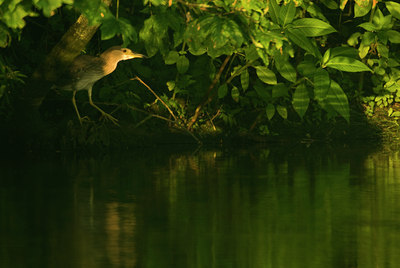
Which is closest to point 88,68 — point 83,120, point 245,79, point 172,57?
point 83,120

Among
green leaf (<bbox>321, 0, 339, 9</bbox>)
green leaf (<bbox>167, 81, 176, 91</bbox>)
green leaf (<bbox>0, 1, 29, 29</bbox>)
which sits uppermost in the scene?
green leaf (<bbox>321, 0, 339, 9</bbox>)

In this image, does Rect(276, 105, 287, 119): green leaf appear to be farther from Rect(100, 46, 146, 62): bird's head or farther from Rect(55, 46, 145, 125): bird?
Rect(55, 46, 145, 125): bird

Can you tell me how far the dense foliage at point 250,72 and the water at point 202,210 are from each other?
1.07m

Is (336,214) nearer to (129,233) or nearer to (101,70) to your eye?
(129,233)

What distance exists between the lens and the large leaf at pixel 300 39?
1099cm

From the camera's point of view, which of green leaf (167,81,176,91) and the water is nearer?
the water

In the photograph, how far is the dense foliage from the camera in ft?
38.9

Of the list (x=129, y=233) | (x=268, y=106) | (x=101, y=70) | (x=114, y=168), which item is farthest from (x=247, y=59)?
(x=129, y=233)

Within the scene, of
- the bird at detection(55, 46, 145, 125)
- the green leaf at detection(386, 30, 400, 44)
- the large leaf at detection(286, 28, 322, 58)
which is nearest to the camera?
the large leaf at detection(286, 28, 322, 58)

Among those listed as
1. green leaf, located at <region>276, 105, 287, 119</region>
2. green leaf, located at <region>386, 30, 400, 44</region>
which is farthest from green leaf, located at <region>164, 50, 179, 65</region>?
green leaf, located at <region>386, 30, 400, 44</region>

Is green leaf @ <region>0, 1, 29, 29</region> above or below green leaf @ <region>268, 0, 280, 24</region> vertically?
below

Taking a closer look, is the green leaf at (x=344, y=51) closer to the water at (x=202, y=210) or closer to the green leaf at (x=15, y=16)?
the water at (x=202, y=210)

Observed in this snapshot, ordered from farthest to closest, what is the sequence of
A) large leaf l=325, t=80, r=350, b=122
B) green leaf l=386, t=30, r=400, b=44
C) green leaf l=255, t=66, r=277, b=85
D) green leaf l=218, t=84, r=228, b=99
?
green leaf l=386, t=30, r=400, b=44 → green leaf l=218, t=84, r=228, b=99 → green leaf l=255, t=66, r=277, b=85 → large leaf l=325, t=80, r=350, b=122

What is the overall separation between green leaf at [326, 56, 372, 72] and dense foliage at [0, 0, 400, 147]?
0.03 feet
